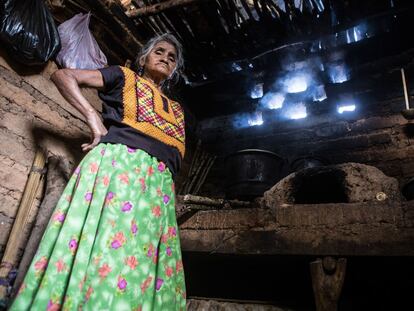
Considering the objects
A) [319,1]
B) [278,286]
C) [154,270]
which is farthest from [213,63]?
[154,270]

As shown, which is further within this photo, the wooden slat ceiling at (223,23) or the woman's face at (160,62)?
the wooden slat ceiling at (223,23)

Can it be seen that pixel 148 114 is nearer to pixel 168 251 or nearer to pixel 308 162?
pixel 168 251

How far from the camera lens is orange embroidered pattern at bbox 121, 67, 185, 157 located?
1.92 meters

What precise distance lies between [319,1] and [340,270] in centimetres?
364

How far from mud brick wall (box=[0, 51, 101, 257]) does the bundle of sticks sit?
8.81ft

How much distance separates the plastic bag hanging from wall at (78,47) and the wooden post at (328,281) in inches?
128

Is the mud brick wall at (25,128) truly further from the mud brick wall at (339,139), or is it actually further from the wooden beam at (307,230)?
the mud brick wall at (339,139)

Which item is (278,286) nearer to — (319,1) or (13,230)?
(13,230)

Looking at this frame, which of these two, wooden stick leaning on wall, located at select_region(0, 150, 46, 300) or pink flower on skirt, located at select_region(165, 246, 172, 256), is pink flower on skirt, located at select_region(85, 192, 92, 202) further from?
wooden stick leaning on wall, located at select_region(0, 150, 46, 300)

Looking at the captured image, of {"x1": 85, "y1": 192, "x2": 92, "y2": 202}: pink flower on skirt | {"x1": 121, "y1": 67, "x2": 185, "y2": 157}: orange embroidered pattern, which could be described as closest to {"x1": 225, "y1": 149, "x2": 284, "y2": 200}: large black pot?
{"x1": 121, "y1": 67, "x2": 185, "y2": 157}: orange embroidered pattern

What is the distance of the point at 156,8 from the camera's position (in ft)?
13.9

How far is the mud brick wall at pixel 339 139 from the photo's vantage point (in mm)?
4680

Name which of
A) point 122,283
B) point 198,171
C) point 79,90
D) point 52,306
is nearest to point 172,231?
point 122,283

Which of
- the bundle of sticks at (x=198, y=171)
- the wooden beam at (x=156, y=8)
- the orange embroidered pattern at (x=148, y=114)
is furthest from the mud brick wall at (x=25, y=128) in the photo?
the bundle of sticks at (x=198, y=171)
